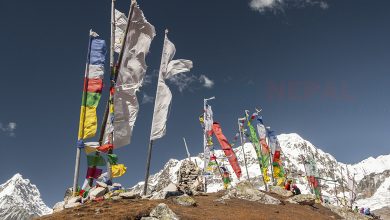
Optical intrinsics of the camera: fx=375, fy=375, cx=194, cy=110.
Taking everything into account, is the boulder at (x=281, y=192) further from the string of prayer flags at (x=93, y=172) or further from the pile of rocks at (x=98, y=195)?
the string of prayer flags at (x=93, y=172)

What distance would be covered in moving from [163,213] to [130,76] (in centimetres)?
942

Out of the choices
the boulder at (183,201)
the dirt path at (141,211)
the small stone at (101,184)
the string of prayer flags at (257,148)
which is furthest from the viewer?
the string of prayer flags at (257,148)

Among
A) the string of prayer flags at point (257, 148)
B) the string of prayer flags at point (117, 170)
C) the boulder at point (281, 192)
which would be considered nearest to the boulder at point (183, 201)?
the string of prayer flags at point (117, 170)

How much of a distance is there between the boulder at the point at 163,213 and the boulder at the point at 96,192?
436 cm

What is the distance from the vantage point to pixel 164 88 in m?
23.9

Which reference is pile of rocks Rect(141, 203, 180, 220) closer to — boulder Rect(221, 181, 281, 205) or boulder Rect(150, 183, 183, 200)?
boulder Rect(150, 183, 183, 200)

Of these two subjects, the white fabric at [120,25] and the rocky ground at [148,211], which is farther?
the white fabric at [120,25]

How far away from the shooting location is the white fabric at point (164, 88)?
22.8 metres

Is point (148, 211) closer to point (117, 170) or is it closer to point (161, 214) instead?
point (161, 214)

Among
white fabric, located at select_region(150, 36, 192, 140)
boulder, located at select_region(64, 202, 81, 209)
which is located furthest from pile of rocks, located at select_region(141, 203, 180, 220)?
white fabric, located at select_region(150, 36, 192, 140)

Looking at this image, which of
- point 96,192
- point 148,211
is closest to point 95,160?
point 96,192

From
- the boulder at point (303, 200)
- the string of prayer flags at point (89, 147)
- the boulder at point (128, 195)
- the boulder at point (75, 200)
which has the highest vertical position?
the string of prayer flags at point (89, 147)

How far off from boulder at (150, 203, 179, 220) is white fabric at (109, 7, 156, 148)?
5608 mm

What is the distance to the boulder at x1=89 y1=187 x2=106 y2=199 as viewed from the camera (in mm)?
20266
